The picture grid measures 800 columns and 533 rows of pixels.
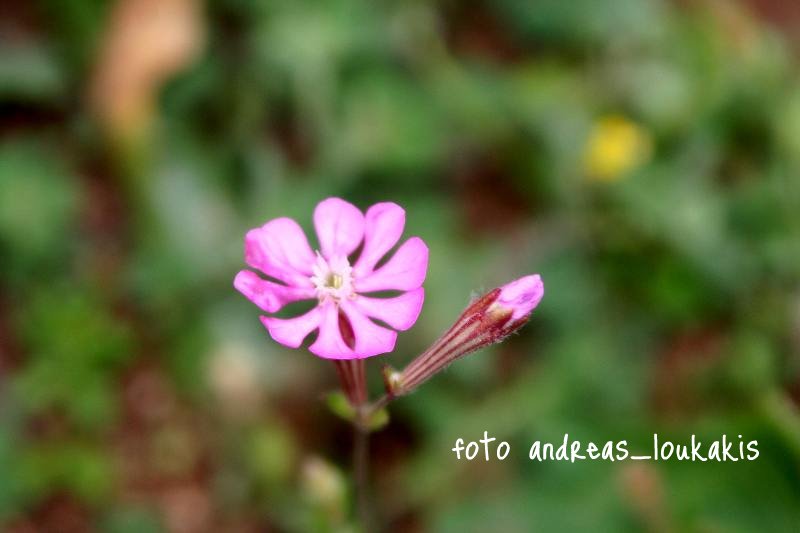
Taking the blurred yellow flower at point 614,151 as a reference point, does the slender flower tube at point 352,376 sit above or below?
below

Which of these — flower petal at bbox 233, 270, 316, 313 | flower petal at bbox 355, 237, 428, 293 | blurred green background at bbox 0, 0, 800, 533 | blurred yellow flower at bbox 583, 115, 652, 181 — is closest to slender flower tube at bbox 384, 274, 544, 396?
flower petal at bbox 355, 237, 428, 293

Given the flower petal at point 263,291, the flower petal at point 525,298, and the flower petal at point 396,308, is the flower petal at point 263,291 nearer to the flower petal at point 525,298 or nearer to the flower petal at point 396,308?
the flower petal at point 396,308

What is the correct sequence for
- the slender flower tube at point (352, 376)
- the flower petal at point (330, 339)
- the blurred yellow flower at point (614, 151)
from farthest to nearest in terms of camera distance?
the blurred yellow flower at point (614, 151), the slender flower tube at point (352, 376), the flower petal at point (330, 339)

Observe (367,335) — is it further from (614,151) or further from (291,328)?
(614,151)

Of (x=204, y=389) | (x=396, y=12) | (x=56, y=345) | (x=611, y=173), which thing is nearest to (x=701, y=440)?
(x=611, y=173)

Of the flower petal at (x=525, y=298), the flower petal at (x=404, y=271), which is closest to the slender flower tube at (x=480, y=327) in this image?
the flower petal at (x=525, y=298)

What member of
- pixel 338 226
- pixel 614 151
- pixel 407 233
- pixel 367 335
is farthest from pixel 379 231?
pixel 614 151
